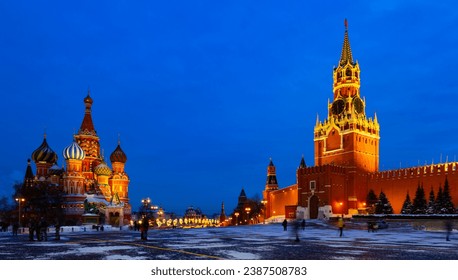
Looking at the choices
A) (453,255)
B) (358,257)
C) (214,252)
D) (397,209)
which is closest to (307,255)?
(358,257)

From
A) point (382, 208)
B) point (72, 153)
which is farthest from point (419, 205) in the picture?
point (72, 153)

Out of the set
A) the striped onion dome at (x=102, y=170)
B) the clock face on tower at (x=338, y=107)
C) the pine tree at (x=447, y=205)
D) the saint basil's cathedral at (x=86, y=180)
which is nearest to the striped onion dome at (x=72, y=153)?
the saint basil's cathedral at (x=86, y=180)

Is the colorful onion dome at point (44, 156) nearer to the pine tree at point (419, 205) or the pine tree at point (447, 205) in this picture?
the pine tree at point (419, 205)

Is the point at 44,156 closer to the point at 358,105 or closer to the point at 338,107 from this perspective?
the point at 338,107

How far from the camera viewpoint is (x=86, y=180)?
7169cm

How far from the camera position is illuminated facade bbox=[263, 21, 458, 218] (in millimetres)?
59531

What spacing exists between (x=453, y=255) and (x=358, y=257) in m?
3.45

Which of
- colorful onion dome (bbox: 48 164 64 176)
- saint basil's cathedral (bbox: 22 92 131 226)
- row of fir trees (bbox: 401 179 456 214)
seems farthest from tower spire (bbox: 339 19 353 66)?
colorful onion dome (bbox: 48 164 64 176)

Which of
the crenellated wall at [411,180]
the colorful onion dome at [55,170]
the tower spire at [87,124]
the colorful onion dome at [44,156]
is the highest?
the tower spire at [87,124]

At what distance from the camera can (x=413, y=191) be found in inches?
2315

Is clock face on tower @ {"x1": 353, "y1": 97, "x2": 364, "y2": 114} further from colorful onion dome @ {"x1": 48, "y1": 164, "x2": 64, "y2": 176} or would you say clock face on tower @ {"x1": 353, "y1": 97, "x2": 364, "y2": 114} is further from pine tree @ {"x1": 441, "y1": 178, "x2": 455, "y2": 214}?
colorful onion dome @ {"x1": 48, "y1": 164, "x2": 64, "y2": 176}

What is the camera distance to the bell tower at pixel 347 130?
223 feet
